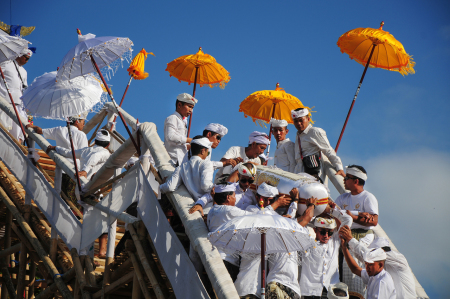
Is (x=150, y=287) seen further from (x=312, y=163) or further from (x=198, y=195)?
(x=312, y=163)

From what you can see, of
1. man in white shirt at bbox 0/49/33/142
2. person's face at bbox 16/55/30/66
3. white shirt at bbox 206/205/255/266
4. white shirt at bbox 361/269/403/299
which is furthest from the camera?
person's face at bbox 16/55/30/66

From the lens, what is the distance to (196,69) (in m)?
9.96

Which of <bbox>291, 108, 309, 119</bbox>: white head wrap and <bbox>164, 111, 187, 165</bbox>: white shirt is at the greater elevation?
<bbox>291, 108, 309, 119</bbox>: white head wrap

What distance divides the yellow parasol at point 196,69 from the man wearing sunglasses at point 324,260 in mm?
4340

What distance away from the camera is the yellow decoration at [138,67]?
40.0ft

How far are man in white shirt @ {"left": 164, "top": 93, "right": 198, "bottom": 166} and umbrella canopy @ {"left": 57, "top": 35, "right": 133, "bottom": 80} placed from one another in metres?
1.03

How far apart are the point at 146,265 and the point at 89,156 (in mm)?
3428

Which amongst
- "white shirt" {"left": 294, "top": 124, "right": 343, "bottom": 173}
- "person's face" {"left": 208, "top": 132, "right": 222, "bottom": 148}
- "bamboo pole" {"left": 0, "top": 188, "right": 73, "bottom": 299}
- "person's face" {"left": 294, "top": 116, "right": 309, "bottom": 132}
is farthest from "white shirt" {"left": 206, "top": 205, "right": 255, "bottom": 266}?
"person's face" {"left": 294, "top": 116, "right": 309, "bottom": 132}

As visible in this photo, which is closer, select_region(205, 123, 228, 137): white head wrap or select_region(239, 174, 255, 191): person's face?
select_region(239, 174, 255, 191): person's face

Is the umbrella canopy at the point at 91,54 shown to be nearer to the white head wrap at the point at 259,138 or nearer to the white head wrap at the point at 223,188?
the white head wrap at the point at 259,138

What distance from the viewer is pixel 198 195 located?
5.86 meters

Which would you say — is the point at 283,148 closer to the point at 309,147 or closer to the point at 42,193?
the point at 309,147

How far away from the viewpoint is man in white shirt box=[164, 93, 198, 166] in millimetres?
7484

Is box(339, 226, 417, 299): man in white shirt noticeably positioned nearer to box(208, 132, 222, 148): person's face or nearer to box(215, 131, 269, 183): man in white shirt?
box(215, 131, 269, 183): man in white shirt
